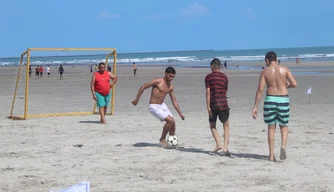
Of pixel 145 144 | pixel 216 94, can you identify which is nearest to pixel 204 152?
pixel 216 94

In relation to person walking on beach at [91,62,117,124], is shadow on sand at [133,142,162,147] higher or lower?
lower

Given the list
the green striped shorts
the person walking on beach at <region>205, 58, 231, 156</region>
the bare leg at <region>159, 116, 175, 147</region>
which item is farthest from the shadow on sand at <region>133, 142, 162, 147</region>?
the green striped shorts

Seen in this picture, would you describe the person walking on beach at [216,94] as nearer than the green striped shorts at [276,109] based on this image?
No

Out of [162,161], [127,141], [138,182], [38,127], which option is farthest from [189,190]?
[38,127]

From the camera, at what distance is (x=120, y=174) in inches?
307

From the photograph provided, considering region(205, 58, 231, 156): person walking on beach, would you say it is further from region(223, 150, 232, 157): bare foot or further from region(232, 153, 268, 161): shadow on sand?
region(232, 153, 268, 161): shadow on sand

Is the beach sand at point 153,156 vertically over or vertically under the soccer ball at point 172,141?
under

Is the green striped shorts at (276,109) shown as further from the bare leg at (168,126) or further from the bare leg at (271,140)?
the bare leg at (168,126)

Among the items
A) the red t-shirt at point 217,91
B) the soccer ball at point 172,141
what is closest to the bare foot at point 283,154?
the red t-shirt at point 217,91

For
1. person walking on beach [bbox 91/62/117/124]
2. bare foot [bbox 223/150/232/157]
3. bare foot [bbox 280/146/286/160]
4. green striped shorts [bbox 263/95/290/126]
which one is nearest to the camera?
green striped shorts [bbox 263/95/290/126]

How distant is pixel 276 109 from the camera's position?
8.52 meters

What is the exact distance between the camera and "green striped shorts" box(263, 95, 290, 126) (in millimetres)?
8477

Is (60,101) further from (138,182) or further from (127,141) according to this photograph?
(138,182)

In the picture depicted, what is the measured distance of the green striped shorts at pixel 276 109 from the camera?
8.48 meters
